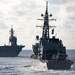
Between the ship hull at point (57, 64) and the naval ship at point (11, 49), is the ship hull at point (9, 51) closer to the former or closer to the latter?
the naval ship at point (11, 49)

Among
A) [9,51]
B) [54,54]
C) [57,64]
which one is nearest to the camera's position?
[57,64]

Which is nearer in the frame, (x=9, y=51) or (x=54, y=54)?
(x=54, y=54)

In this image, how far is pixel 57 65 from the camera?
6244 centimetres

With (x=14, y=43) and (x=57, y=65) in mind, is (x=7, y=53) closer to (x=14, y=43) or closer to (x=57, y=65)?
(x=14, y=43)

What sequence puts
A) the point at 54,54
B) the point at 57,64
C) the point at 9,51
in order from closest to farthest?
the point at 57,64
the point at 54,54
the point at 9,51

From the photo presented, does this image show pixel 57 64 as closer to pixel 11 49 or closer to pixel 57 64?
pixel 57 64

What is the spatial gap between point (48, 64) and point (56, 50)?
10166 mm

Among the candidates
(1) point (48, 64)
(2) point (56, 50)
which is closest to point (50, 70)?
(1) point (48, 64)

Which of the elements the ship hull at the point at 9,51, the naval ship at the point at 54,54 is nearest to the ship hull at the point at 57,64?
the naval ship at the point at 54,54

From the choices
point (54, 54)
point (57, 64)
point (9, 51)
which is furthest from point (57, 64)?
point (9, 51)

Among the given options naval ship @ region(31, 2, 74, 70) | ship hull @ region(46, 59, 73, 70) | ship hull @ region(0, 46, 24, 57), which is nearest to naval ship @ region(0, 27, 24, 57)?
ship hull @ region(0, 46, 24, 57)

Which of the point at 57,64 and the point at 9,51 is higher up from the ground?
the point at 57,64

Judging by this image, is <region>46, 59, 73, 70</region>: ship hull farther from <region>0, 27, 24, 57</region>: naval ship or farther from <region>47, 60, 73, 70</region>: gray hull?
<region>0, 27, 24, 57</region>: naval ship

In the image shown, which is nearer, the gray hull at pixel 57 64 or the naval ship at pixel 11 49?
the gray hull at pixel 57 64
